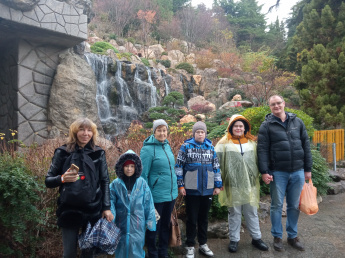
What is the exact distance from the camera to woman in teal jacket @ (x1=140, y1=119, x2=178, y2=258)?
2.95m

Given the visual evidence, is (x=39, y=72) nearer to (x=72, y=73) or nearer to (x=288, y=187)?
(x=72, y=73)

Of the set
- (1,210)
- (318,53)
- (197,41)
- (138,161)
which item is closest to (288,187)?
(138,161)

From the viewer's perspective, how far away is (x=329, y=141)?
9.61 m

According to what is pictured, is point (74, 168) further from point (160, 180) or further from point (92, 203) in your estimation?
point (160, 180)

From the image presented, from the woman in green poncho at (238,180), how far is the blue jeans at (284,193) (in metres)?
0.21

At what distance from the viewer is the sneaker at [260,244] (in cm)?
349

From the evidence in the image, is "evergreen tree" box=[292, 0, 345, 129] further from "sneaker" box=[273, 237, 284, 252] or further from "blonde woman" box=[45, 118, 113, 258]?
"blonde woman" box=[45, 118, 113, 258]

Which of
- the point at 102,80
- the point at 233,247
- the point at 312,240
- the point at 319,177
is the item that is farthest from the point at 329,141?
the point at 102,80

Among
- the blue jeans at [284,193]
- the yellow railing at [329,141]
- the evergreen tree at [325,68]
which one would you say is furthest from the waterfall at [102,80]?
the blue jeans at [284,193]

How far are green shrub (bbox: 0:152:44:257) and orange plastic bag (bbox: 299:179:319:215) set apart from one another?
9.66ft

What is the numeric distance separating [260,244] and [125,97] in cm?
1046

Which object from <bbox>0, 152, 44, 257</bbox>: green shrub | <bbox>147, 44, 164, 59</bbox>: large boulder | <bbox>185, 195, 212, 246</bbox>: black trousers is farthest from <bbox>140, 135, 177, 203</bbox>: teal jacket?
<bbox>147, 44, 164, 59</bbox>: large boulder

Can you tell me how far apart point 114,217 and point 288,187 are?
2.20 m

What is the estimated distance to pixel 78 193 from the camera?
224cm
